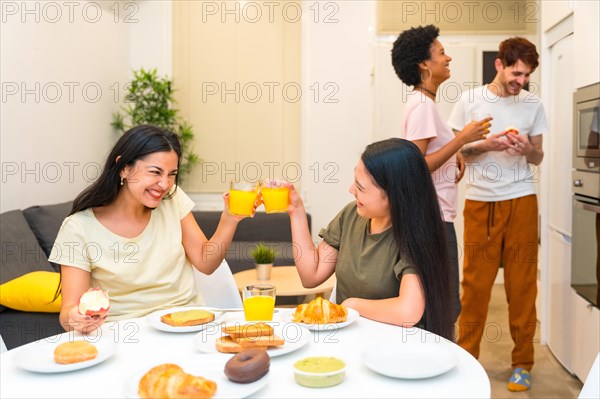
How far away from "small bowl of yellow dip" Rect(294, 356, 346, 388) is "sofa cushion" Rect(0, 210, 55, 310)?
6.87 ft

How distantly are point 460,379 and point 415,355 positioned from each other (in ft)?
0.44

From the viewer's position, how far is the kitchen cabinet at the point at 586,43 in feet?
9.17

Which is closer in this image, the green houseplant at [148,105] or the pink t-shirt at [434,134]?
the pink t-shirt at [434,134]

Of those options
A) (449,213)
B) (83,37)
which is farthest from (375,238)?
(83,37)

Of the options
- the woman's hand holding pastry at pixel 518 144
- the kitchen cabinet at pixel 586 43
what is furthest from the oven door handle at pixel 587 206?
the kitchen cabinet at pixel 586 43

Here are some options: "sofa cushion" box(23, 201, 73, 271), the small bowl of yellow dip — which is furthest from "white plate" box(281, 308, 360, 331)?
"sofa cushion" box(23, 201, 73, 271)

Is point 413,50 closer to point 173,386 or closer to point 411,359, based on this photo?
point 411,359

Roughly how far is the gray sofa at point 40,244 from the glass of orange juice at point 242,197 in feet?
3.94

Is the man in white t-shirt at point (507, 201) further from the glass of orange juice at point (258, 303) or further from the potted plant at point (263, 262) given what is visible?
the glass of orange juice at point (258, 303)

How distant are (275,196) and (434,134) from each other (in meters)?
0.99

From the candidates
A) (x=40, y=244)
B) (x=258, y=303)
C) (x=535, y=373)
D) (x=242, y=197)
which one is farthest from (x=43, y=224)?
(x=535, y=373)

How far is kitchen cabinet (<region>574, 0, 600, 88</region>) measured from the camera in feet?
9.17

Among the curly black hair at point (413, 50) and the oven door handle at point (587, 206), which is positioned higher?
the curly black hair at point (413, 50)

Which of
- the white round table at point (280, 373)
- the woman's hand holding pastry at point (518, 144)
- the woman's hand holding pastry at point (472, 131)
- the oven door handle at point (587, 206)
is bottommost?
the white round table at point (280, 373)
